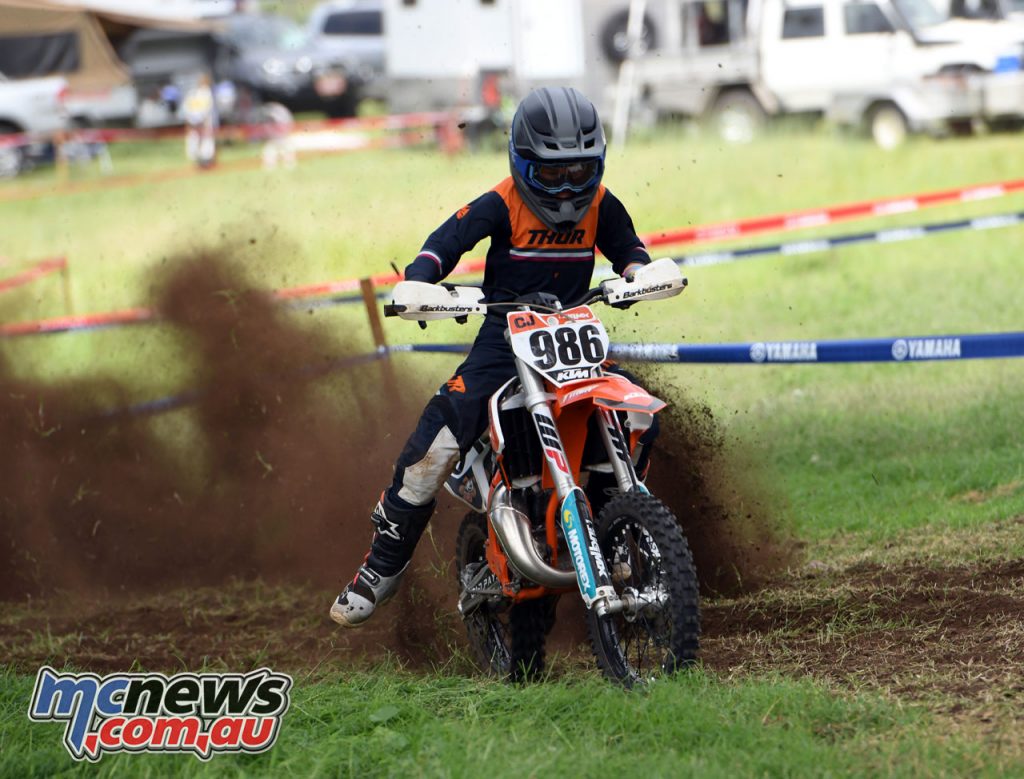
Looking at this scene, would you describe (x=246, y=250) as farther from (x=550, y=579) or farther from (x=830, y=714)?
(x=830, y=714)

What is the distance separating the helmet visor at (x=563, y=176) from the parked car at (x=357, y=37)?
84.6ft

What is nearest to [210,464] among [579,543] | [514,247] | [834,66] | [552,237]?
[514,247]

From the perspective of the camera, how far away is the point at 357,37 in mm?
32656

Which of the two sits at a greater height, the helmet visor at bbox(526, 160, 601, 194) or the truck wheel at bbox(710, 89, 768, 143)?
the helmet visor at bbox(526, 160, 601, 194)

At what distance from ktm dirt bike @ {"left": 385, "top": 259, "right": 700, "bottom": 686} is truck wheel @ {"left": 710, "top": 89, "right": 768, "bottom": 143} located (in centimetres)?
1748

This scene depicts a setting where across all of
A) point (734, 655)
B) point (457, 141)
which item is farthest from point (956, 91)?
point (734, 655)

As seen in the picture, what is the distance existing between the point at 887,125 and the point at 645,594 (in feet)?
57.0

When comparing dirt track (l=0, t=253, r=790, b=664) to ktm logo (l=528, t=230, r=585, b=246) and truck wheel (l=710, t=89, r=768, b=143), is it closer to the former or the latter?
ktm logo (l=528, t=230, r=585, b=246)

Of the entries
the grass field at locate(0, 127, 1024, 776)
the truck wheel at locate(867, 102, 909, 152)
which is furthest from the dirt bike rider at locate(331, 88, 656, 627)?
the truck wheel at locate(867, 102, 909, 152)

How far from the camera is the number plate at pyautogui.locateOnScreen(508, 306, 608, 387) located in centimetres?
519

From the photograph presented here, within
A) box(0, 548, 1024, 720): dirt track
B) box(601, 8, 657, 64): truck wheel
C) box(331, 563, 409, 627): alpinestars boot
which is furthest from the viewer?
box(601, 8, 657, 64): truck wheel

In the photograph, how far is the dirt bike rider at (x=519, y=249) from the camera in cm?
544

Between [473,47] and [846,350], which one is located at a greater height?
[473,47]

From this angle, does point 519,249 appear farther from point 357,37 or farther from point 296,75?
point 357,37
